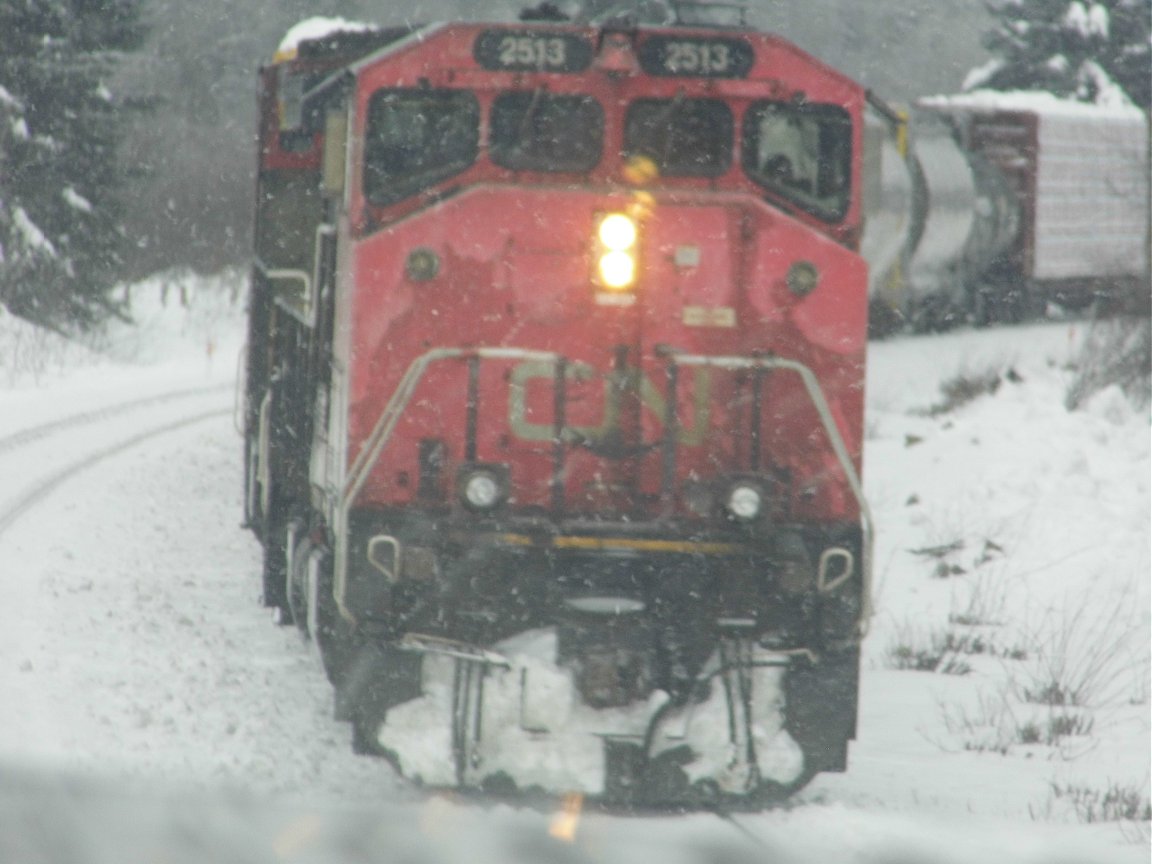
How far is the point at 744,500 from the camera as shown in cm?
668

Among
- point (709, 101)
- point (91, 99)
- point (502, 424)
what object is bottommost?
point (502, 424)

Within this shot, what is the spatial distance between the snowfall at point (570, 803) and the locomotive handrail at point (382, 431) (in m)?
0.88

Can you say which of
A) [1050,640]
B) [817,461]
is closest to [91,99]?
[1050,640]

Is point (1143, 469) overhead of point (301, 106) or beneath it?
beneath

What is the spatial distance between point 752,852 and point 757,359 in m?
4.99

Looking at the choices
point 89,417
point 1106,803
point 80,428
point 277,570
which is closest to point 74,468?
point 80,428

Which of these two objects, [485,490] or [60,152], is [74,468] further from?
[60,152]

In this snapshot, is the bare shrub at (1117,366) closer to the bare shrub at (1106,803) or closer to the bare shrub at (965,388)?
the bare shrub at (965,388)

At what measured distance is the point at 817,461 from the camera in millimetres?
6930

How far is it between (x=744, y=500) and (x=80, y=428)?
42.5ft

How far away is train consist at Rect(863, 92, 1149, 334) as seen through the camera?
25.9 meters

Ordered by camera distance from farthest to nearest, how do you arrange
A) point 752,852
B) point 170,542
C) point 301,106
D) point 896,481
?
point 896,481 < point 170,542 < point 301,106 < point 752,852

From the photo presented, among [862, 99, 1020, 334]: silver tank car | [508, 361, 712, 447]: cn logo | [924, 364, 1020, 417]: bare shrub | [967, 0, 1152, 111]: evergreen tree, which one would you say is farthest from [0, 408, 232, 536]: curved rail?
[967, 0, 1152, 111]: evergreen tree

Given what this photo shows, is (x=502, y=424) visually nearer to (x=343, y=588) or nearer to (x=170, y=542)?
(x=343, y=588)
